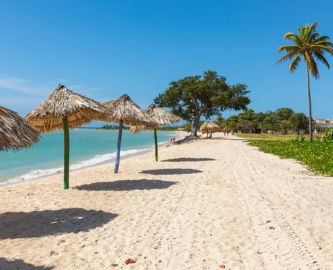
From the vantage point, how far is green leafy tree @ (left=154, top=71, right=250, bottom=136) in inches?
1652

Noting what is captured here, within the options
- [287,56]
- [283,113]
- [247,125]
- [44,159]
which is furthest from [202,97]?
[283,113]

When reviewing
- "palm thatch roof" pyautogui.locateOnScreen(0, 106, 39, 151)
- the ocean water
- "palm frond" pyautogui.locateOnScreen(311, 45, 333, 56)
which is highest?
"palm frond" pyautogui.locateOnScreen(311, 45, 333, 56)

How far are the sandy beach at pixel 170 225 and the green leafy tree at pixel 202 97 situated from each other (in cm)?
3263

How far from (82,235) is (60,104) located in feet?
14.6

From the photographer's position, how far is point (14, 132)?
5984mm

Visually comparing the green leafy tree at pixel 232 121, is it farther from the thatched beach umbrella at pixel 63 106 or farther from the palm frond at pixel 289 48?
the thatched beach umbrella at pixel 63 106

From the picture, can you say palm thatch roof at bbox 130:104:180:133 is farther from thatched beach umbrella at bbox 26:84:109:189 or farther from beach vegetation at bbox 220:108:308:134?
beach vegetation at bbox 220:108:308:134

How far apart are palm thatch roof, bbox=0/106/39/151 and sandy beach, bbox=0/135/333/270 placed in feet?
4.92

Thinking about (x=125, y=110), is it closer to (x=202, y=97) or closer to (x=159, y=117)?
(x=159, y=117)

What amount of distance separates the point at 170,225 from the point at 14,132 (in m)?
3.37

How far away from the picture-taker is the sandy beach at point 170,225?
439cm

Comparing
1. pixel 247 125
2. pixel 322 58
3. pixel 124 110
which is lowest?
pixel 124 110

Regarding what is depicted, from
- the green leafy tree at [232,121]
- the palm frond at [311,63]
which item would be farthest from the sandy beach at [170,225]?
the green leafy tree at [232,121]

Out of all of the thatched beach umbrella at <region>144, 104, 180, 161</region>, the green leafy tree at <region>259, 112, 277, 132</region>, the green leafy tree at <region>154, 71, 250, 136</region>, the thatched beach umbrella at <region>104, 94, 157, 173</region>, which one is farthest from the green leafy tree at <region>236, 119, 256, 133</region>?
the thatched beach umbrella at <region>104, 94, 157, 173</region>
